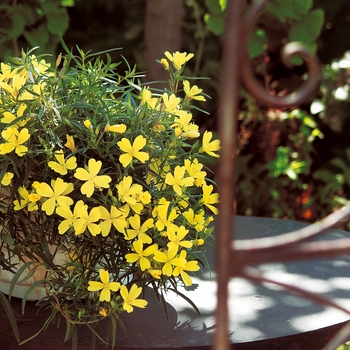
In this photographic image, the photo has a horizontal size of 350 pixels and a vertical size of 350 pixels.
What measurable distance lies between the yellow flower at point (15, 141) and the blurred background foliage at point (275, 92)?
7.90 feet

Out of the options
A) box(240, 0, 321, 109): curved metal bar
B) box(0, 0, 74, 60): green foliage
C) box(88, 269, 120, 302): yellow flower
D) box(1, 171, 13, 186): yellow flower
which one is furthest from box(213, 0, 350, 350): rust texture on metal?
box(0, 0, 74, 60): green foliage

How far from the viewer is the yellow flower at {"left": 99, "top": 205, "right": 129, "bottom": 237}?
3.21ft

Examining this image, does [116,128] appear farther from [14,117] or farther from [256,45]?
[256,45]

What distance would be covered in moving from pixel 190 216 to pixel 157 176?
0.08m

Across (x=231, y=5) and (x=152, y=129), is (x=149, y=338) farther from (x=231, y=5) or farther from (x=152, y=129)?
(x=231, y=5)

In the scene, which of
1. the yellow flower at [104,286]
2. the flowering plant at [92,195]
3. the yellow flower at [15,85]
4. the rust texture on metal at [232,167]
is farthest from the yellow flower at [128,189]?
the rust texture on metal at [232,167]

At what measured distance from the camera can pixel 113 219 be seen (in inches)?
38.8

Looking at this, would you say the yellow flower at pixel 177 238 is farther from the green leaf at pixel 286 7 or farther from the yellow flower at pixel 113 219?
the green leaf at pixel 286 7

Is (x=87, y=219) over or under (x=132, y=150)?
under

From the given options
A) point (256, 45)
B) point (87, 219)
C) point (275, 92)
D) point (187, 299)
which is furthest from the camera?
point (275, 92)

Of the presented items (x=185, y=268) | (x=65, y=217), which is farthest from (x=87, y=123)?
(x=185, y=268)

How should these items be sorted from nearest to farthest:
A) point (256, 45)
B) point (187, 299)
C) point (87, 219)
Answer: point (87, 219) → point (187, 299) → point (256, 45)

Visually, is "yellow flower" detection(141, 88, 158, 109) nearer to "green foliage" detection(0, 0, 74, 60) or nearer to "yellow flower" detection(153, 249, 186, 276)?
"yellow flower" detection(153, 249, 186, 276)

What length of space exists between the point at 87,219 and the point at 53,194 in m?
0.06
